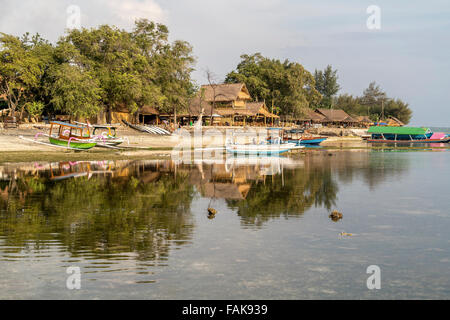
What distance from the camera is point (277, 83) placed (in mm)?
75375


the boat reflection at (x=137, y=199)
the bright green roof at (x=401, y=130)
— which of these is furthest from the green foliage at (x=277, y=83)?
the boat reflection at (x=137, y=199)

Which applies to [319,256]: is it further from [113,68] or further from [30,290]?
[113,68]

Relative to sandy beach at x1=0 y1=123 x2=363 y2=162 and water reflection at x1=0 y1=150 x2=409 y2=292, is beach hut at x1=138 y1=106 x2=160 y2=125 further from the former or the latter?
water reflection at x1=0 y1=150 x2=409 y2=292

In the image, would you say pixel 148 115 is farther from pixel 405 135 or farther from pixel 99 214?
pixel 99 214

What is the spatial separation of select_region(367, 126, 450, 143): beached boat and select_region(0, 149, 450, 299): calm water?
5464 centimetres

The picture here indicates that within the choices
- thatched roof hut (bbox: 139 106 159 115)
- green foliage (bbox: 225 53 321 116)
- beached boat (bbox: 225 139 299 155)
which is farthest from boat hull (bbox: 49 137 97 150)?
green foliage (bbox: 225 53 321 116)

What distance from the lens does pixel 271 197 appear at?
14.7 metres

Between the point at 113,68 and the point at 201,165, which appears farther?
the point at 113,68

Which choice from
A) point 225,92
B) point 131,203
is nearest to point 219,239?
point 131,203

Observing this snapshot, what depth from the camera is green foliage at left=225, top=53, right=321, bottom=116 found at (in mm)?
73938

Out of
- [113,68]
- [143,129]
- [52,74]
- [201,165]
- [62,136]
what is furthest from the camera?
[143,129]

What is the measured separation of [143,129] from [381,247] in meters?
40.6

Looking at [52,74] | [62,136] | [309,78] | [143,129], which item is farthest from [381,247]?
[309,78]
